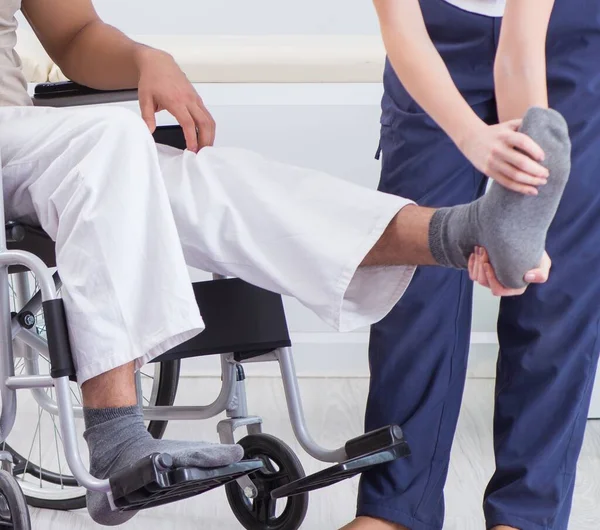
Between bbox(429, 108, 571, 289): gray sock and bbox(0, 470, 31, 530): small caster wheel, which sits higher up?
bbox(429, 108, 571, 289): gray sock

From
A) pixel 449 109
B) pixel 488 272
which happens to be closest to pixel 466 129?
pixel 449 109

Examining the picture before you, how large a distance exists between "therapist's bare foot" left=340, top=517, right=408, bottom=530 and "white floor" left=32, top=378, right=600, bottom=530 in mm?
233

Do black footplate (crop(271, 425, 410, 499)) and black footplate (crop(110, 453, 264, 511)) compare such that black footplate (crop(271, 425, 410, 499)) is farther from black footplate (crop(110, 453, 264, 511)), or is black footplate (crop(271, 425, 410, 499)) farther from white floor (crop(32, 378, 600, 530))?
white floor (crop(32, 378, 600, 530))

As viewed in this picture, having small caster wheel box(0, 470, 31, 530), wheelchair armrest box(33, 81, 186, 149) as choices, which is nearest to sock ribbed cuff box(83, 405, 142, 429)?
small caster wheel box(0, 470, 31, 530)

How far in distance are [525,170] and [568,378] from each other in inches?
19.6

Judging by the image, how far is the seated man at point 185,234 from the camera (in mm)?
1084

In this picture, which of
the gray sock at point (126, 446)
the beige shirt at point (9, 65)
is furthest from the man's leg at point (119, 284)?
the beige shirt at point (9, 65)

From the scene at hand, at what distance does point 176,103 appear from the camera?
1.38m

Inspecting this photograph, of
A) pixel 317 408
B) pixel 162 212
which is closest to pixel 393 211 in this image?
pixel 162 212

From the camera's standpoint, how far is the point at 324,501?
1774 mm

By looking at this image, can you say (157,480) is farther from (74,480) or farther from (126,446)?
(74,480)

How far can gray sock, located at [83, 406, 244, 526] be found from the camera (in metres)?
1.10

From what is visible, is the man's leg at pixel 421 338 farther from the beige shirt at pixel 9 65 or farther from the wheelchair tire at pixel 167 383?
the beige shirt at pixel 9 65

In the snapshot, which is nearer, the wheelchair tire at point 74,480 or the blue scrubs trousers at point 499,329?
the blue scrubs trousers at point 499,329
